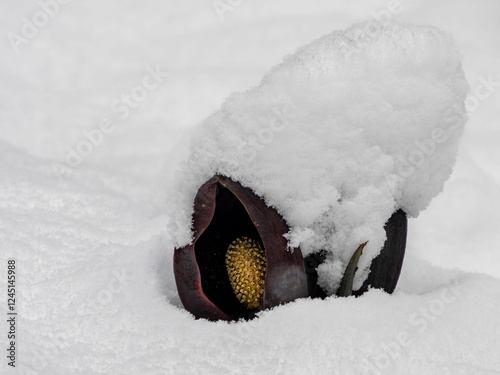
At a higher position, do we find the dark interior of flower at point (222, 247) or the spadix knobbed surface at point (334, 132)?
the spadix knobbed surface at point (334, 132)

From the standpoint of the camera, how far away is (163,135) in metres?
1.29

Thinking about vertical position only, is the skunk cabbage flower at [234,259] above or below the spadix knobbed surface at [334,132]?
below

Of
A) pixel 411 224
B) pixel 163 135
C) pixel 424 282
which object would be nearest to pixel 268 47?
pixel 163 135

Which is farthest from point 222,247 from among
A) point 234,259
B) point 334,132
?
point 334,132

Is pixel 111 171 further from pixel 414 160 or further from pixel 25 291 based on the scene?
pixel 414 160

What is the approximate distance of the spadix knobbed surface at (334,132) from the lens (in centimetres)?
68

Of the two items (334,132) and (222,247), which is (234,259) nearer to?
(222,247)

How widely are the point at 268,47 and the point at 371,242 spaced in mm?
838

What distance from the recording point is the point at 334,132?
2.24ft

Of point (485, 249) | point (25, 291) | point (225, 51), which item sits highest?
point (225, 51)

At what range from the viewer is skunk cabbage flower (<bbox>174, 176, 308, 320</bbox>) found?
662 mm

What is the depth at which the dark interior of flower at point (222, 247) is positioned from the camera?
27.0 inches

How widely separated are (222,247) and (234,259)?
2cm

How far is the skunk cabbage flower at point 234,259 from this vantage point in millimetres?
662
